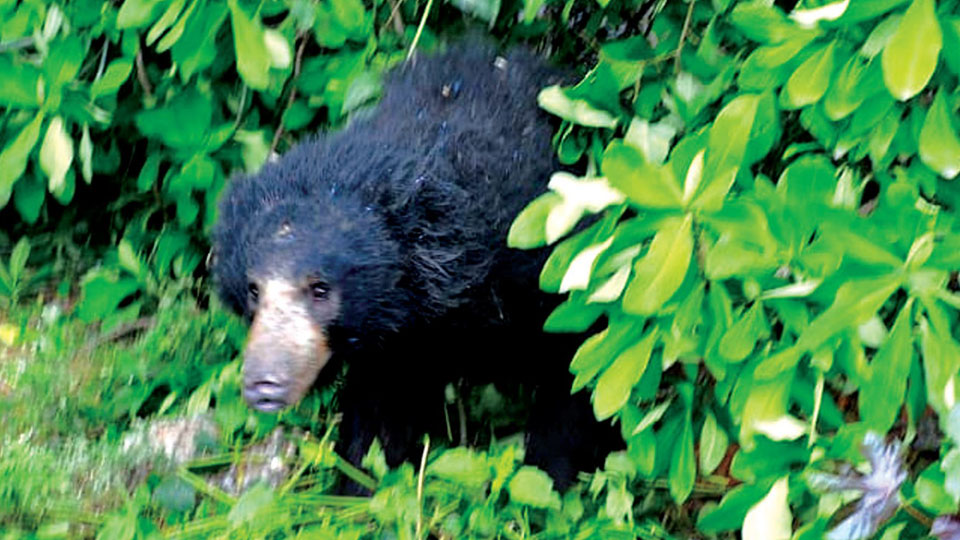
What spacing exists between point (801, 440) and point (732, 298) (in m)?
0.32

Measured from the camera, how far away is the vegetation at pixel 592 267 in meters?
2.80

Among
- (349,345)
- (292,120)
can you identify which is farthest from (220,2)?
(349,345)

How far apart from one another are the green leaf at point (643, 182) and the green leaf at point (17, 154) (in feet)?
7.30

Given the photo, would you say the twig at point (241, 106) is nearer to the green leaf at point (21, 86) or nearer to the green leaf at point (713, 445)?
the green leaf at point (21, 86)

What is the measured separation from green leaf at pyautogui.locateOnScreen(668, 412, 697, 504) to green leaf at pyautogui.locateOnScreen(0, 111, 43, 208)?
80.0 inches

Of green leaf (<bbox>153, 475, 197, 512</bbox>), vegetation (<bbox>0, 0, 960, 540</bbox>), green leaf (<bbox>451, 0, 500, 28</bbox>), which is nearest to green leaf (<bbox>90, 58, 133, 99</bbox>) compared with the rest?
vegetation (<bbox>0, 0, 960, 540</bbox>)

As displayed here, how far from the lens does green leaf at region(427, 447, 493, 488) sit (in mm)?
3490

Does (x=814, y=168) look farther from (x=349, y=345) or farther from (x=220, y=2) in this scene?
(x=220, y=2)

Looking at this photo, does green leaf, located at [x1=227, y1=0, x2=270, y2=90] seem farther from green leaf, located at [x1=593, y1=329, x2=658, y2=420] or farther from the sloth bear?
green leaf, located at [x1=593, y1=329, x2=658, y2=420]

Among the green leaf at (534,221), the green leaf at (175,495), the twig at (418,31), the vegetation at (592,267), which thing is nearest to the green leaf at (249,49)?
the vegetation at (592,267)

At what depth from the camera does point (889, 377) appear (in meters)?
2.80

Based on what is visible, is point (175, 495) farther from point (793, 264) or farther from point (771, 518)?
point (793, 264)

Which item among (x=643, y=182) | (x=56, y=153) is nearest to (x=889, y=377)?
(x=643, y=182)

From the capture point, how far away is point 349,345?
3572 mm
